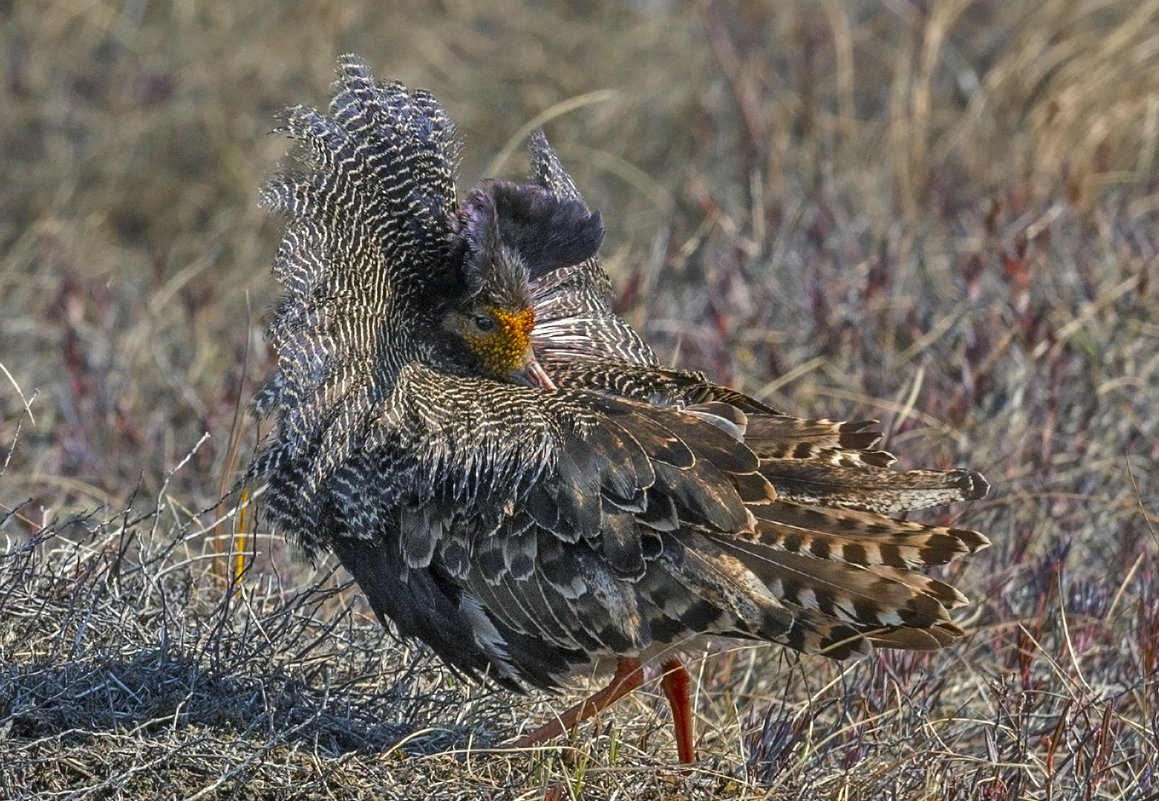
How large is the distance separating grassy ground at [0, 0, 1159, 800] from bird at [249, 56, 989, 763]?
0.99 feet

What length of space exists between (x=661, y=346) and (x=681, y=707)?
116 inches

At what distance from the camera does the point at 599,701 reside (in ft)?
13.3

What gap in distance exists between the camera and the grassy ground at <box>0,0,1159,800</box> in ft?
13.1

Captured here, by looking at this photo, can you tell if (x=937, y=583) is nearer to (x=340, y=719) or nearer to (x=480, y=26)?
(x=340, y=719)

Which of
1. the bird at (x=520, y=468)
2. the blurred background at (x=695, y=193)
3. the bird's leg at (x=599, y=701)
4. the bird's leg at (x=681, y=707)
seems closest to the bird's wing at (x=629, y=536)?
the bird at (x=520, y=468)

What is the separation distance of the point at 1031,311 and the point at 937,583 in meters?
2.88

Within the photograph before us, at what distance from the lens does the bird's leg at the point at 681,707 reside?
4.06 metres

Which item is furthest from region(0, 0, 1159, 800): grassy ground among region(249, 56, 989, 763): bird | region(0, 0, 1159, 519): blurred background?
region(249, 56, 989, 763): bird

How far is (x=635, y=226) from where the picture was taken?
28.9 feet

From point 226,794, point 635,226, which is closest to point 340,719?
point 226,794

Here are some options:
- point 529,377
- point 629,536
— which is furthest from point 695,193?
point 629,536

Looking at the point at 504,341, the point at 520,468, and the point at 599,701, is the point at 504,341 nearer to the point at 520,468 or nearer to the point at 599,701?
the point at 520,468

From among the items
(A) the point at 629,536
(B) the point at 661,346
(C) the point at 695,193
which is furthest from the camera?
(C) the point at 695,193

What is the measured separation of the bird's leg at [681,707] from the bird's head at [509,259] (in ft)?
2.58
